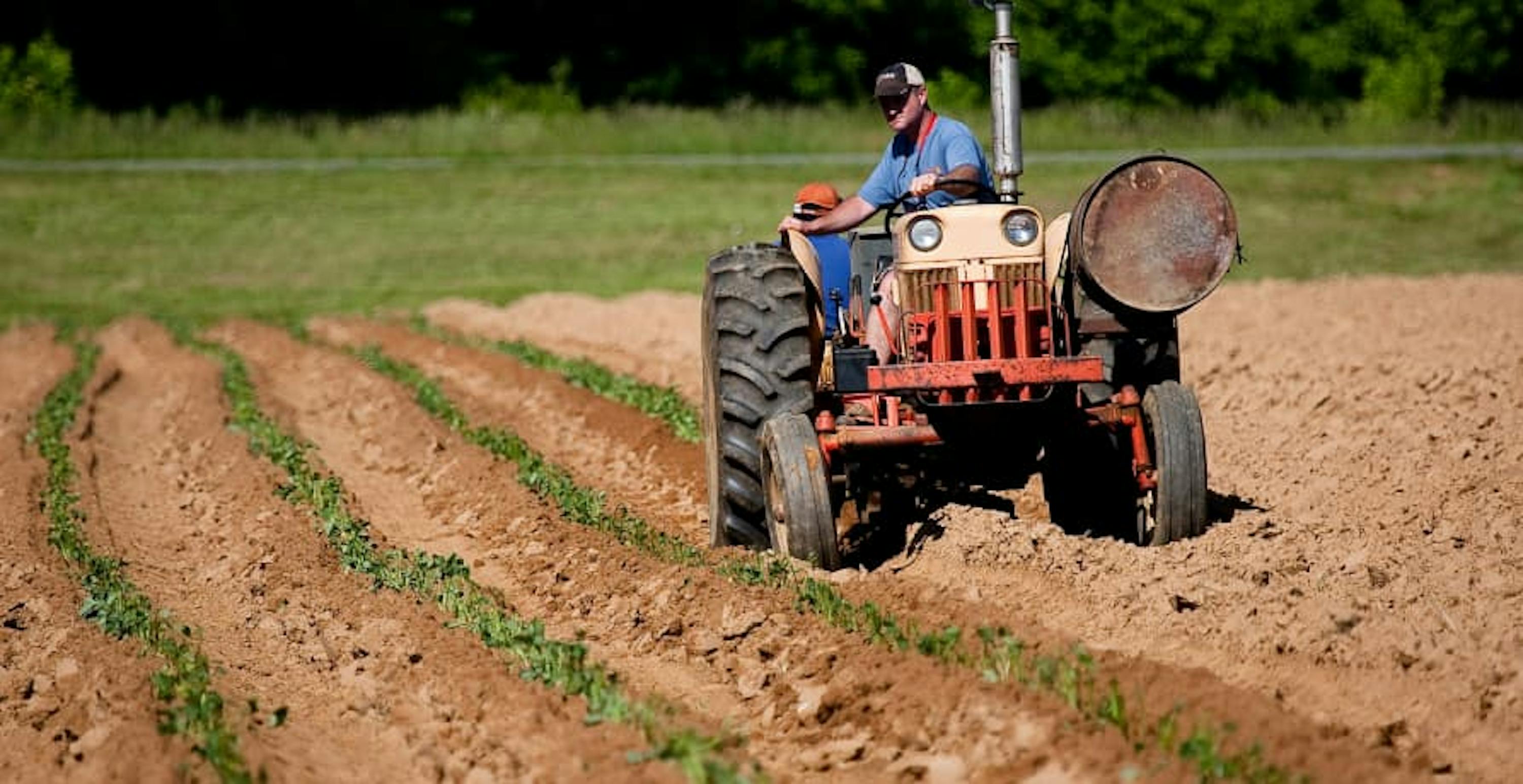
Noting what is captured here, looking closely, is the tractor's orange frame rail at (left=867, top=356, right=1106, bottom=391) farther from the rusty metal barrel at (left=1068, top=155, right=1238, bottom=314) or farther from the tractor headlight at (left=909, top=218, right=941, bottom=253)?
the tractor headlight at (left=909, top=218, right=941, bottom=253)

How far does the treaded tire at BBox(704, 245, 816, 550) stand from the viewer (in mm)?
8109

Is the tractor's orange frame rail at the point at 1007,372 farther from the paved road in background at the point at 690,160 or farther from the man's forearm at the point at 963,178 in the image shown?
the paved road in background at the point at 690,160

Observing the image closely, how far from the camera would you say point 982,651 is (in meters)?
6.34

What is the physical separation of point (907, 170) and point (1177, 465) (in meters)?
1.87

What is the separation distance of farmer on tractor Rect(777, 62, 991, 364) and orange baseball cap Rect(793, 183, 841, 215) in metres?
0.05

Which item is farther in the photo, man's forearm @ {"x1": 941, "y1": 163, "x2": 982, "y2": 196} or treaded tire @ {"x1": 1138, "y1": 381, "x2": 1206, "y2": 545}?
man's forearm @ {"x1": 941, "y1": 163, "x2": 982, "y2": 196}

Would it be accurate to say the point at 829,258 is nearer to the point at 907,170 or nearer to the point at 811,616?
the point at 907,170

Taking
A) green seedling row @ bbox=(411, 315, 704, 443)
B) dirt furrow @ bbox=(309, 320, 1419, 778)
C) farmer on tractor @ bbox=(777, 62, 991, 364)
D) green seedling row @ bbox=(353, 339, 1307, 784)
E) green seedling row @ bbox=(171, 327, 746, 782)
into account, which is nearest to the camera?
green seedling row @ bbox=(353, 339, 1307, 784)

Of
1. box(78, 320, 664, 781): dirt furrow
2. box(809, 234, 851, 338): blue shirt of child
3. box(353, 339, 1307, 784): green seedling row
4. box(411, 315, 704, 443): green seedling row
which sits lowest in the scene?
box(411, 315, 704, 443): green seedling row

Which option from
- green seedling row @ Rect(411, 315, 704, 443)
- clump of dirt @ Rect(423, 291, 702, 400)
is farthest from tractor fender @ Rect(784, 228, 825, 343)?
clump of dirt @ Rect(423, 291, 702, 400)

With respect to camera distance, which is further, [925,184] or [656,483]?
[656,483]

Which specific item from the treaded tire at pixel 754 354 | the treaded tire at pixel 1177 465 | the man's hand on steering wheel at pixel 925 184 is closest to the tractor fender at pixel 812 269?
the treaded tire at pixel 754 354

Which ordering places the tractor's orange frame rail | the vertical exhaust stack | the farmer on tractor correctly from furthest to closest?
the farmer on tractor, the vertical exhaust stack, the tractor's orange frame rail

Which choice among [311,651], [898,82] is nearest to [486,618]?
[311,651]
